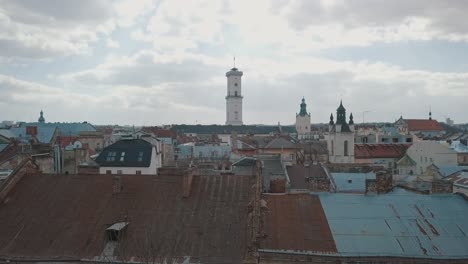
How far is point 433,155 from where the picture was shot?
65.4 meters

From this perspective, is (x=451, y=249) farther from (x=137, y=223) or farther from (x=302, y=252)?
(x=137, y=223)

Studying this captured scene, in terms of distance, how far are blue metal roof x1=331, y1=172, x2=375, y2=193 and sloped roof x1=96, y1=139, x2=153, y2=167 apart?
19.4m

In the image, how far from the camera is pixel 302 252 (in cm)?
2119

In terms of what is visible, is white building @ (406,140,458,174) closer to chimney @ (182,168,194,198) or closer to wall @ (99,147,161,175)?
wall @ (99,147,161,175)

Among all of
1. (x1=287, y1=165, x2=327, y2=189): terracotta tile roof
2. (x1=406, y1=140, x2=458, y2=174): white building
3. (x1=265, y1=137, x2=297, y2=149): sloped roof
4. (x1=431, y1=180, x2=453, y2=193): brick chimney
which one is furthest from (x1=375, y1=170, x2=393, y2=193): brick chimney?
(x1=265, y1=137, x2=297, y2=149): sloped roof

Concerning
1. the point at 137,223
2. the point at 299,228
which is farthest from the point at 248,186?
the point at 137,223

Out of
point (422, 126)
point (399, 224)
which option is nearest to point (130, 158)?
point (399, 224)

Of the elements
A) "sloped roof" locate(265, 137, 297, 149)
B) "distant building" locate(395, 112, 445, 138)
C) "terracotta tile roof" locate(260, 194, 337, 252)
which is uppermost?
"distant building" locate(395, 112, 445, 138)

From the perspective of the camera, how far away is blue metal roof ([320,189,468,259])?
21484 millimetres

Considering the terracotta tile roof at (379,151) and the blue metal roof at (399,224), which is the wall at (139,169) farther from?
the terracotta tile roof at (379,151)

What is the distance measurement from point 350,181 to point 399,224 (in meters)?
20.5

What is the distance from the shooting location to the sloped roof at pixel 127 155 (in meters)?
48.6

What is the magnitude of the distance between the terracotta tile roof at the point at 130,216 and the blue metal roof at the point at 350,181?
19.0 meters

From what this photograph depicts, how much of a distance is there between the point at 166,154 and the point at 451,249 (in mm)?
48087
